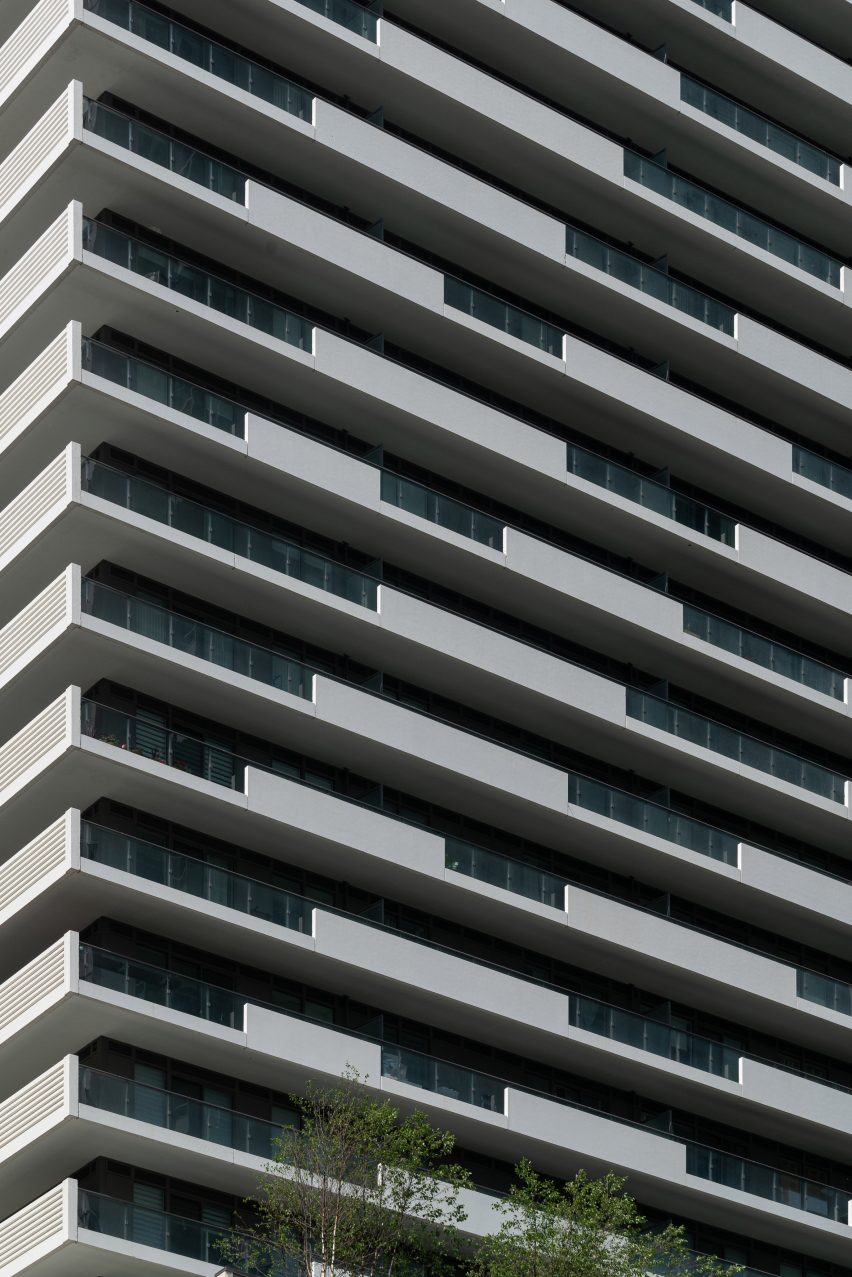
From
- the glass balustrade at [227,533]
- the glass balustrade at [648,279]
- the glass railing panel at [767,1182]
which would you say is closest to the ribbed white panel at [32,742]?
the glass balustrade at [227,533]

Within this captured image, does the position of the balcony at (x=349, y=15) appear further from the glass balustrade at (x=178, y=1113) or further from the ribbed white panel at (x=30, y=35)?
the glass balustrade at (x=178, y=1113)

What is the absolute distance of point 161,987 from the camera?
2120 inches

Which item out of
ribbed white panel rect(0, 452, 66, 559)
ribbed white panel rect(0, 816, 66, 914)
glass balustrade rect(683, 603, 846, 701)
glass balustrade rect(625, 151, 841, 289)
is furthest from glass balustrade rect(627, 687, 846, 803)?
ribbed white panel rect(0, 816, 66, 914)

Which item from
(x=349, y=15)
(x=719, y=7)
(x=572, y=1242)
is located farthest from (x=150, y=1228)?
(x=719, y=7)

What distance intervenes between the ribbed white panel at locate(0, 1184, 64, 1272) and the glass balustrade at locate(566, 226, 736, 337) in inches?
1011

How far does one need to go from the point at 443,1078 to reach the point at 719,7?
28645mm

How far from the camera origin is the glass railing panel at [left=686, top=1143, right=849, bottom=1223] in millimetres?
61531

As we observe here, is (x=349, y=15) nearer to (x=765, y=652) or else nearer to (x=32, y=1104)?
(x=765, y=652)

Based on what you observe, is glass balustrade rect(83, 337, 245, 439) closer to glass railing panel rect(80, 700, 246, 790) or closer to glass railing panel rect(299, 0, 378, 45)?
glass railing panel rect(80, 700, 246, 790)

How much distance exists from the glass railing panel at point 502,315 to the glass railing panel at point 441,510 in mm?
4361

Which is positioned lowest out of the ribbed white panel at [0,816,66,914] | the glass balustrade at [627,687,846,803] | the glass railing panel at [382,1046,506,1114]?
the glass railing panel at [382,1046,506,1114]

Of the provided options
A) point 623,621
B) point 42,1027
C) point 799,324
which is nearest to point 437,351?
point 623,621

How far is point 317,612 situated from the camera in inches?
2340

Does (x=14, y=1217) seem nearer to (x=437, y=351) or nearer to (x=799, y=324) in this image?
(x=437, y=351)
